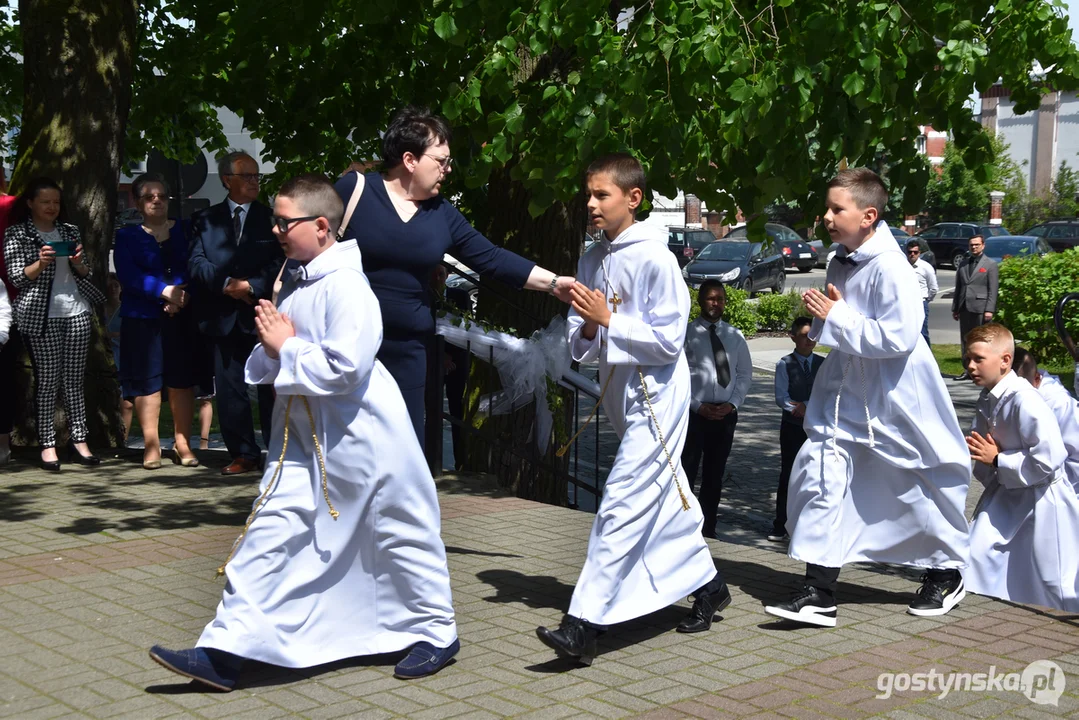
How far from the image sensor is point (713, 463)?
Answer: 29.6 ft

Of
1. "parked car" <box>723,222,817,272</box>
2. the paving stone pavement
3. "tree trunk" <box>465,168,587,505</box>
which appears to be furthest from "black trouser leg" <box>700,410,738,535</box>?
"parked car" <box>723,222,817,272</box>

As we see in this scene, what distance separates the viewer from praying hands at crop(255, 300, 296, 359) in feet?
15.4

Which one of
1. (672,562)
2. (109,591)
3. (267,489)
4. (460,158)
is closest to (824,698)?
(672,562)

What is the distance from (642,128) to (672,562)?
8.75 feet

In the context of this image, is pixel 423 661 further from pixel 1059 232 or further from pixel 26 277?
pixel 1059 232

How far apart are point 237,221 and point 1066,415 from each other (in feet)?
→ 16.1

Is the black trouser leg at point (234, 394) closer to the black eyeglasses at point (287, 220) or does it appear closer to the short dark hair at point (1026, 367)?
the black eyeglasses at point (287, 220)

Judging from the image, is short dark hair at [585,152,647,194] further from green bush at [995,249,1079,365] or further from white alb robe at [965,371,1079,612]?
green bush at [995,249,1079,365]

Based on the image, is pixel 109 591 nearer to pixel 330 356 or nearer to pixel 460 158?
pixel 330 356

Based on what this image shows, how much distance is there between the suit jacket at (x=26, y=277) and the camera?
8539 millimetres

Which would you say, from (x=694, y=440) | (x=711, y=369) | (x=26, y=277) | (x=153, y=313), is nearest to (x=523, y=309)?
(x=711, y=369)

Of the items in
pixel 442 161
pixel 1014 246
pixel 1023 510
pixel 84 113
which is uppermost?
pixel 1014 246

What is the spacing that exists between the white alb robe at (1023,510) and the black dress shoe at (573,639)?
2.58 meters

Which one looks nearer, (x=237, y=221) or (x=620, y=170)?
(x=620, y=170)
